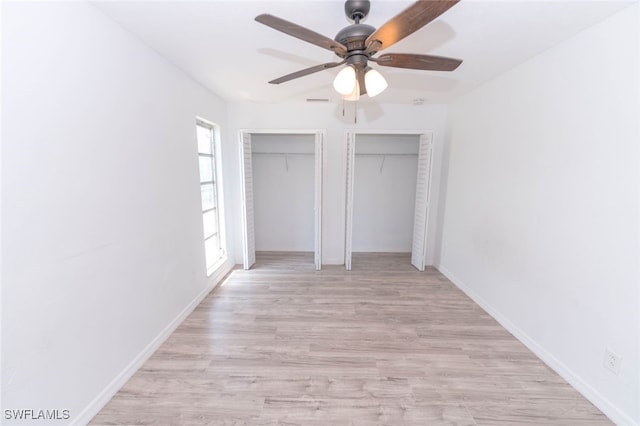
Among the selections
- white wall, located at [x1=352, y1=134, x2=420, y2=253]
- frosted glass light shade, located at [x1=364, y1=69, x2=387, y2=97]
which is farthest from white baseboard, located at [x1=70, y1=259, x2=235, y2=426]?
white wall, located at [x1=352, y1=134, x2=420, y2=253]

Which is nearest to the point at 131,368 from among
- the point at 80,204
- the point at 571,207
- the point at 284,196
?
the point at 80,204

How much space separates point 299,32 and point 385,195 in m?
3.44

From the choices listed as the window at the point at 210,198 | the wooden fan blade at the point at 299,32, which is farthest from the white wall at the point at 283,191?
the wooden fan blade at the point at 299,32

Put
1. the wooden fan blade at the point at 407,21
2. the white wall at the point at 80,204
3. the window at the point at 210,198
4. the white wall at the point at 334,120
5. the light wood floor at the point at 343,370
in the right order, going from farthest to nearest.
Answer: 1. the white wall at the point at 334,120
2. the window at the point at 210,198
3. the light wood floor at the point at 343,370
4. the white wall at the point at 80,204
5. the wooden fan blade at the point at 407,21

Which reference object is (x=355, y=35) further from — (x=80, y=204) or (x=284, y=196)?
(x=284, y=196)

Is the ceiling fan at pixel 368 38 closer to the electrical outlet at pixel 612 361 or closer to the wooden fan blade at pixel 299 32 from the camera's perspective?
the wooden fan blade at pixel 299 32

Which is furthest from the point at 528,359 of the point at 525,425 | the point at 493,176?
the point at 493,176

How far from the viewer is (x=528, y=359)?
199 cm

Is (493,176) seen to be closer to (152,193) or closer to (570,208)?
(570,208)

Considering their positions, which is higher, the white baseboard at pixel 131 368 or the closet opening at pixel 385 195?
the closet opening at pixel 385 195

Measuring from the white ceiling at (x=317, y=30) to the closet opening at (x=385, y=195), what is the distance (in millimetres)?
1611

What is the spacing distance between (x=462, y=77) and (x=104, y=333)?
11.8 feet

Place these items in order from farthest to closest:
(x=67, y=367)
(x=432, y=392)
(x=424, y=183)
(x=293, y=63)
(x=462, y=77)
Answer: (x=424, y=183)
(x=462, y=77)
(x=293, y=63)
(x=432, y=392)
(x=67, y=367)

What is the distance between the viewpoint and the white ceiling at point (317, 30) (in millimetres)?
1449
